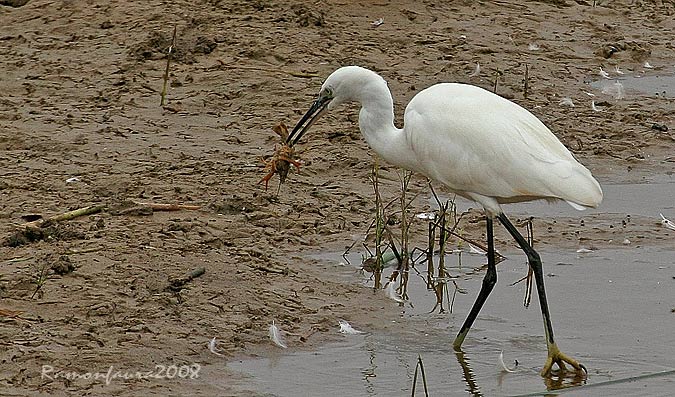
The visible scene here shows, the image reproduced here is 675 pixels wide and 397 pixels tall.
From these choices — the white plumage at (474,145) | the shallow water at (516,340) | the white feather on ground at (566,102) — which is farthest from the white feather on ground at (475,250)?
the white feather on ground at (566,102)

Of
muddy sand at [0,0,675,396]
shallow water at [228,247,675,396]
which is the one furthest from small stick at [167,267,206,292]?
shallow water at [228,247,675,396]

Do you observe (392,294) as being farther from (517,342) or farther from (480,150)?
(480,150)

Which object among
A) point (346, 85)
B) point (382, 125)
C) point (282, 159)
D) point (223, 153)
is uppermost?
point (346, 85)

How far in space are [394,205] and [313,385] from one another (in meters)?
2.61

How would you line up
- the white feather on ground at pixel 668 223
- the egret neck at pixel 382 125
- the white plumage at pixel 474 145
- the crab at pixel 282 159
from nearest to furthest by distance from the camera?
the white plumage at pixel 474 145 < the egret neck at pixel 382 125 < the crab at pixel 282 159 < the white feather on ground at pixel 668 223

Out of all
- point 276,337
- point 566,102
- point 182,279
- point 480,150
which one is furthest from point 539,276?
point 566,102

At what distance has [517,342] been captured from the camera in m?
6.79

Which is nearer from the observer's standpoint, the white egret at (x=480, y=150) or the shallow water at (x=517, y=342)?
the shallow water at (x=517, y=342)

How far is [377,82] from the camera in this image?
22.3ft

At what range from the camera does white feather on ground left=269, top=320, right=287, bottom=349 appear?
648cm

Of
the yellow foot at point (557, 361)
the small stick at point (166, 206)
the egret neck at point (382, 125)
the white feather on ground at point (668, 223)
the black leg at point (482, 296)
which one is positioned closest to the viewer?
the yellow foot at point (557, 361)

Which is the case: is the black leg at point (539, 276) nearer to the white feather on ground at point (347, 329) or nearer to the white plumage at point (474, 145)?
the white plumage at point (474, 145)

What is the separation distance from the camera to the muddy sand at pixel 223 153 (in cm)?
648

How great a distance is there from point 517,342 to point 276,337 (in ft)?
3.87
